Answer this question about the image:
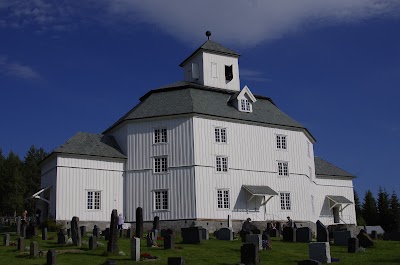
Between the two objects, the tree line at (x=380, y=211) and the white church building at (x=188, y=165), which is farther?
the tree line at (x=380, y=211)

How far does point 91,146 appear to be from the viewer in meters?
41.8

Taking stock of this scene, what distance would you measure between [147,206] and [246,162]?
8.62 m

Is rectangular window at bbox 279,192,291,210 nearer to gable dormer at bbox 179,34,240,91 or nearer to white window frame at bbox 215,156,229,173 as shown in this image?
white window frame at bbox 215,156,229,173

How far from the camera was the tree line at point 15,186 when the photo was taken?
241 feet

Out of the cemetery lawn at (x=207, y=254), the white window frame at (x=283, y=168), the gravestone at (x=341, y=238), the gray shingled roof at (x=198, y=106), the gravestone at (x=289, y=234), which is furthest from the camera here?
the white window frame at (x=283, y=168)

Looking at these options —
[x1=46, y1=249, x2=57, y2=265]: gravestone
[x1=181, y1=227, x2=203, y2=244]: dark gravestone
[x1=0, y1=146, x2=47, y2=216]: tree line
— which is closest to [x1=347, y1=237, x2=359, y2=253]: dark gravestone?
[x1=181, y1=227, x2=203, y2=244]: dark gravestone

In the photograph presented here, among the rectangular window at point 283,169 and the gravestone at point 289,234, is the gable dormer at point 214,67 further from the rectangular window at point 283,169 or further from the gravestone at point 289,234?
the gravestone at point 289,234

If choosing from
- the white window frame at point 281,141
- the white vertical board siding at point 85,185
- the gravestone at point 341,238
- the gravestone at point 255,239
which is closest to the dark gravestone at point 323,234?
the gravestone at point 341,238

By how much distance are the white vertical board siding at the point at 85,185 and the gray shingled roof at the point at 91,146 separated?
1.80 feet

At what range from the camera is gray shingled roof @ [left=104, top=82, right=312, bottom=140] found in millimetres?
42188

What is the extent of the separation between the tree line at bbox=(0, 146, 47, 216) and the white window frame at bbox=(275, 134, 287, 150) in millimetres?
40277

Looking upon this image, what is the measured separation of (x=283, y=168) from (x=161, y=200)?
10942 millimetres

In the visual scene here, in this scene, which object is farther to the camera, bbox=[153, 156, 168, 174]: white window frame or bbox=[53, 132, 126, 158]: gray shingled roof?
bbox=[153, 156, 168, 174]: white window frame

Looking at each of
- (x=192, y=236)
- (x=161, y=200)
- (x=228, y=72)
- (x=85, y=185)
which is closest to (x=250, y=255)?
(x=192, y=236)
